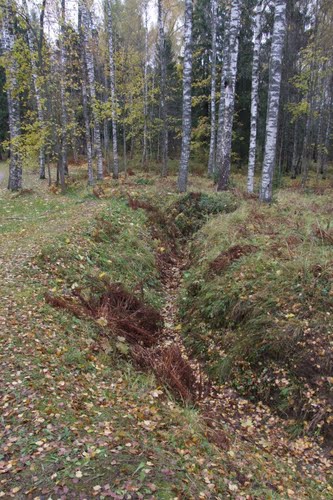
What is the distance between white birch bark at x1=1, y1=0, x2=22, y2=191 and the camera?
45.9 ft

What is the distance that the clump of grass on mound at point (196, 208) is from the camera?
40.1 feet

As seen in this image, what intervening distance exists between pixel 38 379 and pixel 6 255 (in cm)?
405

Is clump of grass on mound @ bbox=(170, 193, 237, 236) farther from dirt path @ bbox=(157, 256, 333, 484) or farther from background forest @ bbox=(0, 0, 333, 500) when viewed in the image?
dirt path @ bbox=(157, 256, 333, 484)

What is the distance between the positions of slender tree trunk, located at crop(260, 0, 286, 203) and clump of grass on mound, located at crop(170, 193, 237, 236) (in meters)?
Answer: 1.29

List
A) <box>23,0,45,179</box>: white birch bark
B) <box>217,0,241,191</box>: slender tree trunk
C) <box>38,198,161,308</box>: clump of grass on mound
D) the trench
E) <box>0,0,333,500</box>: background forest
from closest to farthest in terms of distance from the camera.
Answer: <box>0,0,333,500</box>: background forest, the trench, <box>38,198,161,308</box>: clump of grass on mound, <box>217,0,241,191</box>: slender tree trunk, <box>23,0,45,179</box>: white birch bark

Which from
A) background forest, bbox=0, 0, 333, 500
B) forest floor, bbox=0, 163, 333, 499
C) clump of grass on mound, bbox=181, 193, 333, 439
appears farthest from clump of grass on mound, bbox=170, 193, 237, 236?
forest floor, bbox=0, 163, 333, 499

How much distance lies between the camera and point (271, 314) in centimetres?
596

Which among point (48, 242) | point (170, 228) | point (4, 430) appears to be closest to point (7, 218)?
point (48, 242)

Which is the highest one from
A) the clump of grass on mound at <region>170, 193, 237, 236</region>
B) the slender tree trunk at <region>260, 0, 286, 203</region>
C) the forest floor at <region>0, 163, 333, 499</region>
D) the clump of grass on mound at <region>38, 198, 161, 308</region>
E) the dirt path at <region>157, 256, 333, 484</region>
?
the slender tree trunk at <region>260, 0, 286, 203</region>

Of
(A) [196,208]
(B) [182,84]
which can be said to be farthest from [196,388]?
(B) [182,84]

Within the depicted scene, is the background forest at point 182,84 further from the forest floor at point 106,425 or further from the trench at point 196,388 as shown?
the forest floor at point 106,425

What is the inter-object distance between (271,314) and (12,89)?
13843mm

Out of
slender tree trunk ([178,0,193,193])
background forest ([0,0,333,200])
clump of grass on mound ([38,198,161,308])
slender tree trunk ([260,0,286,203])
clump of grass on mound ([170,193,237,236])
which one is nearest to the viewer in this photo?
clump of grass on mound ([38,198,161,308])

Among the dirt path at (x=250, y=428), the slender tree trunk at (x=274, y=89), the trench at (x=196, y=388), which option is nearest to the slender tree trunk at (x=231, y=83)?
the slender tree trunk at (x=274, y=89)
